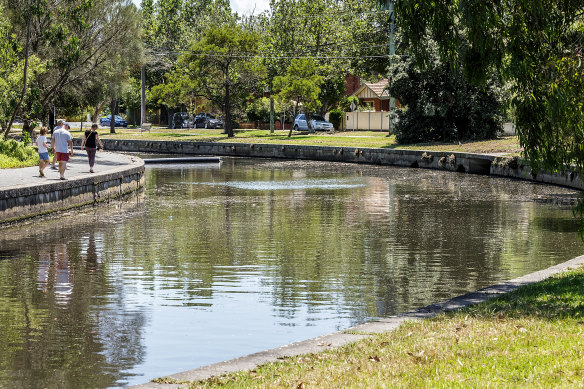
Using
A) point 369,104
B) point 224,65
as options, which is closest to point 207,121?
point 369,104

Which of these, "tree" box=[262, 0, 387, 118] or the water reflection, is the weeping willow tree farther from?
"tree" box=[262, 0, 387, 118]

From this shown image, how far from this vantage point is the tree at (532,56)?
13.4m

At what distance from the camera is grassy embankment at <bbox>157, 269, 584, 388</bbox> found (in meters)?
8.03

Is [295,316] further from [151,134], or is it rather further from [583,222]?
[151,134]

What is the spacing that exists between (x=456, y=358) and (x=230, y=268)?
9.45 m

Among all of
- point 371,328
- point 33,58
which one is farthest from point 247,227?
point 33,58

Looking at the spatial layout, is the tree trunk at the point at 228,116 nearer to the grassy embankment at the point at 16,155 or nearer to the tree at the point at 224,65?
the tree at the point at 224,65

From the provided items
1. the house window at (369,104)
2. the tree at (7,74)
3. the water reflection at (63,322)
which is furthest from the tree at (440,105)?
the water reflection at (63,322)

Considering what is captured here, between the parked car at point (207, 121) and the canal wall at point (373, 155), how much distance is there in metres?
20.4

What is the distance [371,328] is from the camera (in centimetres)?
1075

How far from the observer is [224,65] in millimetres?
82688

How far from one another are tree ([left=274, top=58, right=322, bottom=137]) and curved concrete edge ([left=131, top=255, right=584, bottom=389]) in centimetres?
6275

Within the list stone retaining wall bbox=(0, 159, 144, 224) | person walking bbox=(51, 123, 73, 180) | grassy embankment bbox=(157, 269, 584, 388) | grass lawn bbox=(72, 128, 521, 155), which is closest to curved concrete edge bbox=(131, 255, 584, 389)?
grassy embankment bbox=(157, 269, 584, 388)

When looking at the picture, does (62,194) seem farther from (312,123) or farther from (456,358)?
(312,123)
